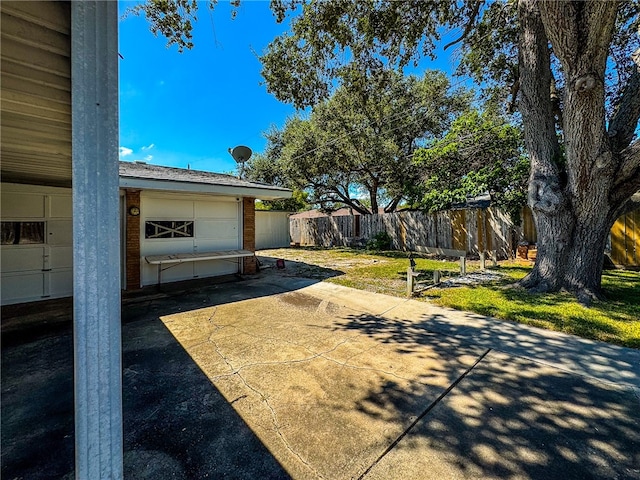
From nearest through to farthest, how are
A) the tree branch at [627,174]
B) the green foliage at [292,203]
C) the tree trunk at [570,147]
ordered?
the tree trunk at [570,147], the tree branch at [627,174], the green foliage at [292,203]

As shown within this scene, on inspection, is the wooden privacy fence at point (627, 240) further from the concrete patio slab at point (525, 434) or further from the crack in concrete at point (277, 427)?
the crack in concrete at point (277, 427)

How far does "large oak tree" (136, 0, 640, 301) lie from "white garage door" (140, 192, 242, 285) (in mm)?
3888

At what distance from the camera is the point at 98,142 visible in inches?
45.9

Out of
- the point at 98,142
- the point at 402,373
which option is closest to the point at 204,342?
the point at 402,373

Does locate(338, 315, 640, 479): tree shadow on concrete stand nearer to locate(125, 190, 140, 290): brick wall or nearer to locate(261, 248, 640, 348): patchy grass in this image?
locate(261, 248, 640, 348): patchy grass

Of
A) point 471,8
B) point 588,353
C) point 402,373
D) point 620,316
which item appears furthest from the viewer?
point 471,8

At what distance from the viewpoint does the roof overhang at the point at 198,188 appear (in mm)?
6287

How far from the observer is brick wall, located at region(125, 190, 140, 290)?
6.91 m

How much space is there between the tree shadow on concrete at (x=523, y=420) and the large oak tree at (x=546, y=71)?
3.09 m

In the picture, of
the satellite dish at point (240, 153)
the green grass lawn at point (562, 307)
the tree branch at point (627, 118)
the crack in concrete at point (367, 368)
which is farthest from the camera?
the satellite dish at point (240, 153)

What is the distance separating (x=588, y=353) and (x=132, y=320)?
6696mm

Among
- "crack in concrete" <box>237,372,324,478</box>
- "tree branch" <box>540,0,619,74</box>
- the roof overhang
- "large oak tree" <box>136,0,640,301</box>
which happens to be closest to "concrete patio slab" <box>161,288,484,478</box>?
"crack in concrete" <box>237,372,324,478</box>

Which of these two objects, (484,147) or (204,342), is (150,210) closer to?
(204,342)

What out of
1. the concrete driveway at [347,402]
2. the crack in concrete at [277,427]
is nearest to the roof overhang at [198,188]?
the concrete driveway at [347,402]
